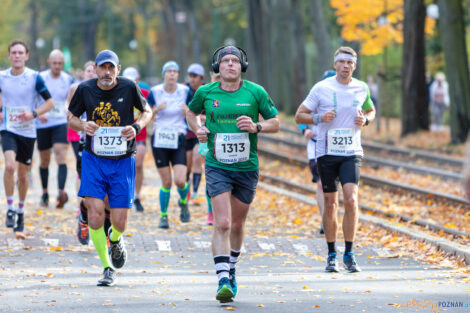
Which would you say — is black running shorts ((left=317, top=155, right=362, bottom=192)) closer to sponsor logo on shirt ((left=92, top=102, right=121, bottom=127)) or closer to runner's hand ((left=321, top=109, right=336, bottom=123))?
runner's hand ((left=321, top=109, right=336, bottom=123))

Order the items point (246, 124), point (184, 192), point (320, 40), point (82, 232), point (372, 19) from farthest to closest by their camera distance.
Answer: point (372, 19), point (320, 40), point (184, 192), point (82, 232), point (246, 124)

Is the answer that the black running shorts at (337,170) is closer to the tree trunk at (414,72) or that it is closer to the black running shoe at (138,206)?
the black running shoe at (138,206)

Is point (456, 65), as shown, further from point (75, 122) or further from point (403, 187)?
point (75, 122)

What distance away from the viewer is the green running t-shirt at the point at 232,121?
846cm

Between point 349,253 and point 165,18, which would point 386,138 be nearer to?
point 349,253

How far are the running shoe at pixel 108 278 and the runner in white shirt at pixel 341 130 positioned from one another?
2.27 meters

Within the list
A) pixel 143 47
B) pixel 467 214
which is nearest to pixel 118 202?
pixel 467 214

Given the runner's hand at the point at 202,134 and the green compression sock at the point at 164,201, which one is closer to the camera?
the runner's hand at the point at 202,134

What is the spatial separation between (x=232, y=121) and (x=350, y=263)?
7.63ft

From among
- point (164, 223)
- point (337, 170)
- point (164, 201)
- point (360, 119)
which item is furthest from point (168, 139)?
point (360, 119)

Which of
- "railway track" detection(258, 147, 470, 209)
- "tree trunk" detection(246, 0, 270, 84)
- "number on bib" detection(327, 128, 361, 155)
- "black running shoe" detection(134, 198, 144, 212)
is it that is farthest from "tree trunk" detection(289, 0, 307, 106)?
"number on bib" detection(327, 128, 361, 155)

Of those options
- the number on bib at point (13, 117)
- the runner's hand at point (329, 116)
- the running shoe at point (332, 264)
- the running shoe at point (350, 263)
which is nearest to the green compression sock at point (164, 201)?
the number on bib at point (13, 117)

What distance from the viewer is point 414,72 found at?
29.1 m

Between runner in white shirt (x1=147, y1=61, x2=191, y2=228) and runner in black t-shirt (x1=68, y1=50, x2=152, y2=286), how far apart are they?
4221 millimetres
